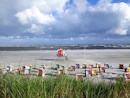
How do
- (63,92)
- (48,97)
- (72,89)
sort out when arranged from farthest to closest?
(72,89) < (63,92) < (48,97)

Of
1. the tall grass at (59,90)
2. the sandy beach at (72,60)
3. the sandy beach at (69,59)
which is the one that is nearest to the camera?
the tall grass at (59,90)

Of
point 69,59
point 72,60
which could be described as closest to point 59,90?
point 72,60

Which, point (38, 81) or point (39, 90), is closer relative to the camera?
point (39, 90)

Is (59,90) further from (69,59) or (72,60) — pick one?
(69,59)

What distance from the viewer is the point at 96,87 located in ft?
15.4

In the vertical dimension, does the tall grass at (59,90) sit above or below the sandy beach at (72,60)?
above

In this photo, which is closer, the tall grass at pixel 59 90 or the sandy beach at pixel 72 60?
the tall grass at pixel 59 90

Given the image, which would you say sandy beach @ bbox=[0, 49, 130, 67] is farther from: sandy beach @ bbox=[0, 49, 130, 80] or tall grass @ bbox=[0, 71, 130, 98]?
tall grass @ bbox=[0, 71, 130, 98]

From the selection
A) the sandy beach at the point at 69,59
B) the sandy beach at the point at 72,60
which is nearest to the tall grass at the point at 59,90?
the sandy beach at the point at 72,60

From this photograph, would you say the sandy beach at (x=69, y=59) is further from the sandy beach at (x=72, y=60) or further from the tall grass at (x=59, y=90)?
the tall grass at (x=59, y=90)

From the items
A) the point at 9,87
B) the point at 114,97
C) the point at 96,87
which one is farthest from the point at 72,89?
the point at 9,87

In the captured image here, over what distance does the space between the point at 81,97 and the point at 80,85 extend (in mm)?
542

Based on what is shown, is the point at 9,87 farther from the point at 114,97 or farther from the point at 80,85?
the point at 114,97

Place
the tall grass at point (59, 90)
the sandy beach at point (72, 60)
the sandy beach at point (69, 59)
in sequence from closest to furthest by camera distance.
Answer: the tall grass at point (59, 90) → the sandy beach at point (72, 60) → the sandy beach at point (69, 59)
